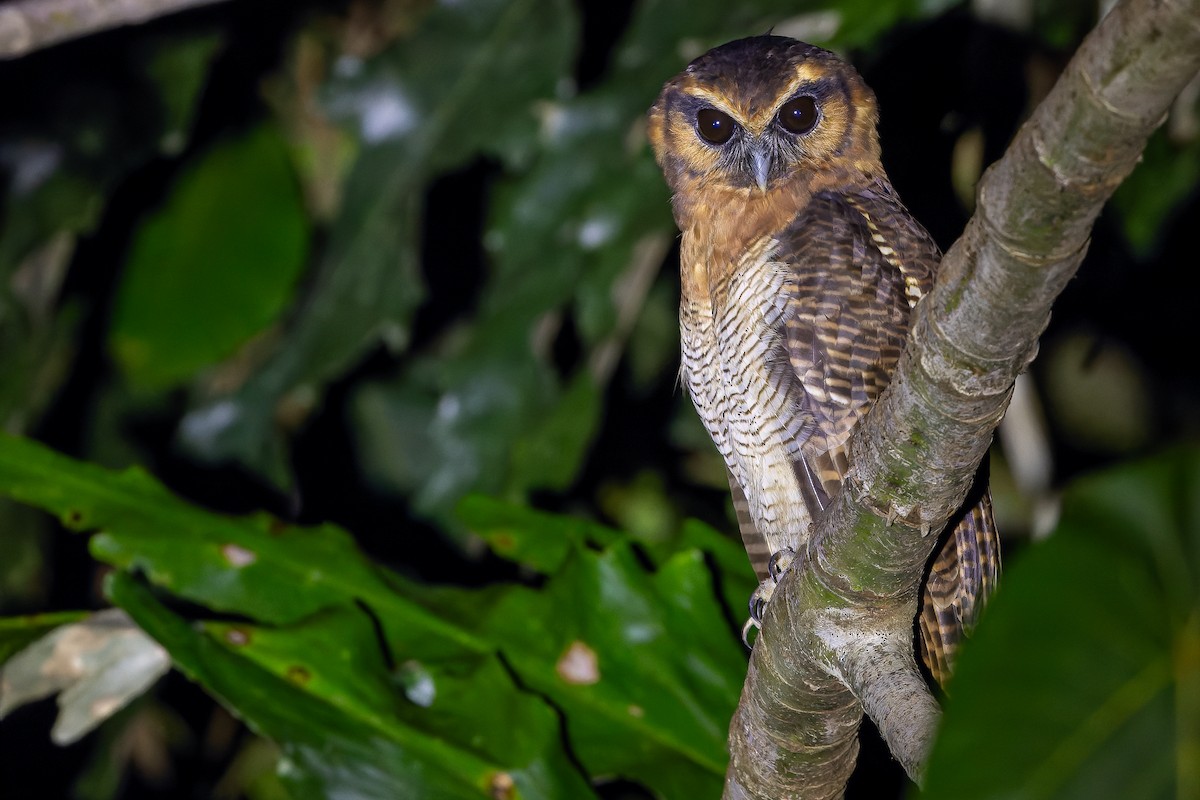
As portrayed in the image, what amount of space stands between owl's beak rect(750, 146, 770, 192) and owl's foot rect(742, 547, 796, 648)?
23.8 inches

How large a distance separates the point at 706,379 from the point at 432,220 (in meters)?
1.88

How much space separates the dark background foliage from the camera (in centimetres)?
248

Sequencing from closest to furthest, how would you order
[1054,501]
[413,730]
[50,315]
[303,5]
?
[413,730]
[1054,501]
[50,315]
[303,5]

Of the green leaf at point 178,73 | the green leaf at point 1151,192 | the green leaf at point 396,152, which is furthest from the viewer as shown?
the green leaf at point 178,73

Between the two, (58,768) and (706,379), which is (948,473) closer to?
(706,379)

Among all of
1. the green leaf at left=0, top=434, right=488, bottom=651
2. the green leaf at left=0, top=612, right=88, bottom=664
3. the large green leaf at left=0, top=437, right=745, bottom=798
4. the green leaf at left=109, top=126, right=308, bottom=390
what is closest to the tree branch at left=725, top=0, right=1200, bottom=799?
the large green leaf at left=0, top=437, right=745, bottom=798

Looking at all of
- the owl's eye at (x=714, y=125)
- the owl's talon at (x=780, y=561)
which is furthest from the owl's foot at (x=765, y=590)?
the owl's eye at (x=714, y=125)

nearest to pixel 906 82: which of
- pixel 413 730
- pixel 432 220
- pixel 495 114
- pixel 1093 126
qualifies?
pixel 495 114

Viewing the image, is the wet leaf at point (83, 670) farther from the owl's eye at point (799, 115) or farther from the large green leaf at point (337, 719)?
the owl's eye at point (799, 115)

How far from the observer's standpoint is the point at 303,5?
3514 mm

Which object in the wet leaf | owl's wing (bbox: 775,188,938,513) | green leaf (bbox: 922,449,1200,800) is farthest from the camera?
the wet leaf

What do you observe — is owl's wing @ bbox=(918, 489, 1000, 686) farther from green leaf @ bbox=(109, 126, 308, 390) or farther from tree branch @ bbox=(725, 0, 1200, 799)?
green leaf @ bbox=(109, 126, 308, 390)

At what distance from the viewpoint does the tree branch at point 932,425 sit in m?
0.78

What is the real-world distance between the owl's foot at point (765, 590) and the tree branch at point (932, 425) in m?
0.45
